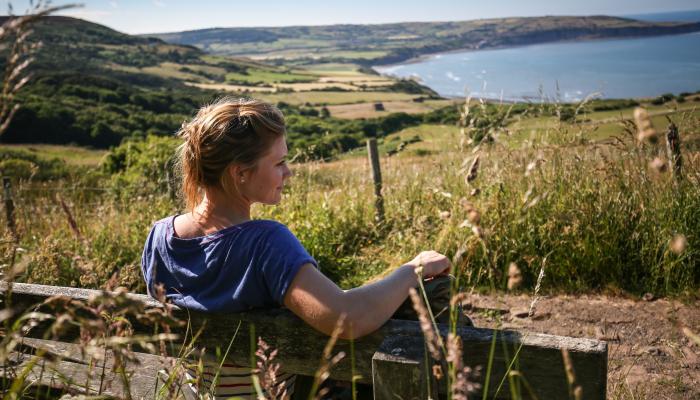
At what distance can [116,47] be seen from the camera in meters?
→ 163

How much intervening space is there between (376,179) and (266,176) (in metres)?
5.37

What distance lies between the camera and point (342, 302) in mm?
1626

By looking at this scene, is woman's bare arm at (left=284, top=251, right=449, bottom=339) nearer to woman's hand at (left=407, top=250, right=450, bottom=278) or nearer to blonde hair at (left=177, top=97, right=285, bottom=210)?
woman's hand at (left=407, top=250, right=450, bottom=278)

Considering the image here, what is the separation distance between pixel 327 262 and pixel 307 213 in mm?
645

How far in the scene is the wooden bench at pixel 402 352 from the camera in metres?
1.31

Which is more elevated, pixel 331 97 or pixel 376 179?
pixel 376 179

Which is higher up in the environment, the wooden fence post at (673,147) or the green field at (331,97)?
the wooden fence post at (673,147)

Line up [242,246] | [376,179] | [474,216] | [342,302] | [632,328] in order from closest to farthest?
[474,216]
[342,302]
[242,246]
[632,328]
[376,179]

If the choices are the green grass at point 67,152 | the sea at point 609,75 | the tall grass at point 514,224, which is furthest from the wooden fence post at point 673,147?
the green grass at point 67,152

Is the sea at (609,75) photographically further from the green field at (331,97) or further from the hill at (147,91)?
the hill at (147,91)

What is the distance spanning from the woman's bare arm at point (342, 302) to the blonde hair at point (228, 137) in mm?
513

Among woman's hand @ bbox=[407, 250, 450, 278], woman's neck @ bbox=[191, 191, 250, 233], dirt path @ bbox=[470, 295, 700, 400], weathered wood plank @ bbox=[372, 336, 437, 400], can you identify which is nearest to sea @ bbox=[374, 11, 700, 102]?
dirt path @ bbox=[470, 295, 700, 400]

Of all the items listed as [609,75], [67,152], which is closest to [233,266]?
[67,152]

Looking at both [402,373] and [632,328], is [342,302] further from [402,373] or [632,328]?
[632,328]
